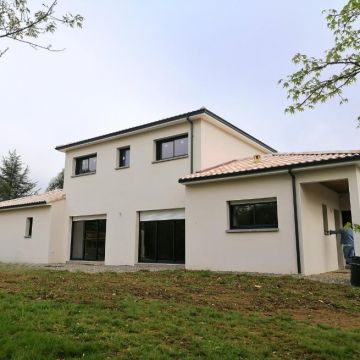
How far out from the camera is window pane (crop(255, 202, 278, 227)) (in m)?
13.4

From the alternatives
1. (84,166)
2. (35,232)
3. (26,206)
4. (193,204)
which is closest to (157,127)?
(193,204)

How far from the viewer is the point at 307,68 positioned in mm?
7621

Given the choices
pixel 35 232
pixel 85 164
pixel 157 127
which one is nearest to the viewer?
pixel 157 127

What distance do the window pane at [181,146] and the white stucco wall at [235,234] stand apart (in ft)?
7.38

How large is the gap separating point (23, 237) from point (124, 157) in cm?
809

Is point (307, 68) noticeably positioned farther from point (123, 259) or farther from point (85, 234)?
point (85, 234)

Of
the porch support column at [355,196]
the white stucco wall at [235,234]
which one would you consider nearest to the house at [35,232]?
the white stucco wall at [235,234]

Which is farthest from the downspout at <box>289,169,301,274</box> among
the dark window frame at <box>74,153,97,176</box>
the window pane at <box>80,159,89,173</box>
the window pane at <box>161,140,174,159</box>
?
the window pane at <box>80,159,89,173</box>

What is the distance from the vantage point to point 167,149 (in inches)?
696

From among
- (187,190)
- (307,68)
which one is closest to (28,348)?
(307,68)

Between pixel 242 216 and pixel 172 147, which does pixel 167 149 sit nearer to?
pixel 172 147

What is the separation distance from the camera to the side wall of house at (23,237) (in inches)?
814

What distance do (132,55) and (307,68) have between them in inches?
230

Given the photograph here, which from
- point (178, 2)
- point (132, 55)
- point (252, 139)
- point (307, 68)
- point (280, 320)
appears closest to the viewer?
point (280, 320)
